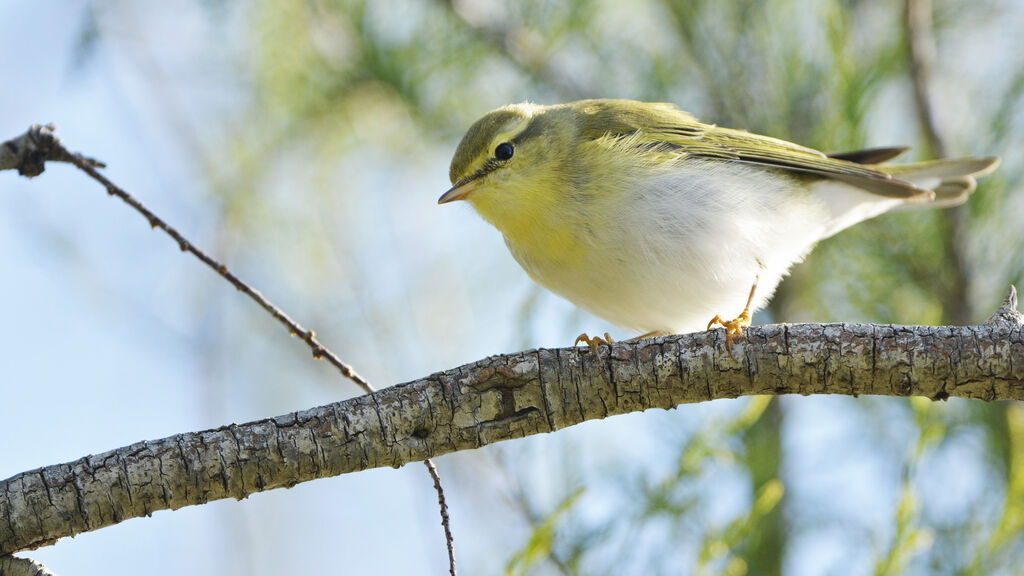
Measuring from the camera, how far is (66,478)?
214 cm

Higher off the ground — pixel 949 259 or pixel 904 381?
pixel 949 259

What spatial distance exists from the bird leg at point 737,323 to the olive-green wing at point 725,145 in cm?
52

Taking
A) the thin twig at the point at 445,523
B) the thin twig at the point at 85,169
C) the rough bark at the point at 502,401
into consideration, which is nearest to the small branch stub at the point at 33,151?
the thin twig at the point at 85,169

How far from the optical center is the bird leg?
235 cm

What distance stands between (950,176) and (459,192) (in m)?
1.99

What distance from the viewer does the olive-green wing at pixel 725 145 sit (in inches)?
145

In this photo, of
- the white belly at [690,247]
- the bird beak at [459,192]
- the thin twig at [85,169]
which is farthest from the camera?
the bird beak at [459,192]

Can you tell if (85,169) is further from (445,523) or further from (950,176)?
(950,176)

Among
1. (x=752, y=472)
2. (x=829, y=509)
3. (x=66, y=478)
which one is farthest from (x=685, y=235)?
(x=66, y=478)

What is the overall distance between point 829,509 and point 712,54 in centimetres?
205

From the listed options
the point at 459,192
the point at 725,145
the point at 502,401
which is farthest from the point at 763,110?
the point at 502,401

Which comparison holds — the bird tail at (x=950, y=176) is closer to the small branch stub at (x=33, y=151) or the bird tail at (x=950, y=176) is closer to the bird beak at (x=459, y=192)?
the bird beak at (x=459, y=192)

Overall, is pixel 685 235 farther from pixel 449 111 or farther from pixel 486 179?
pixel 449 111

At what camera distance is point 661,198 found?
3.35 m
